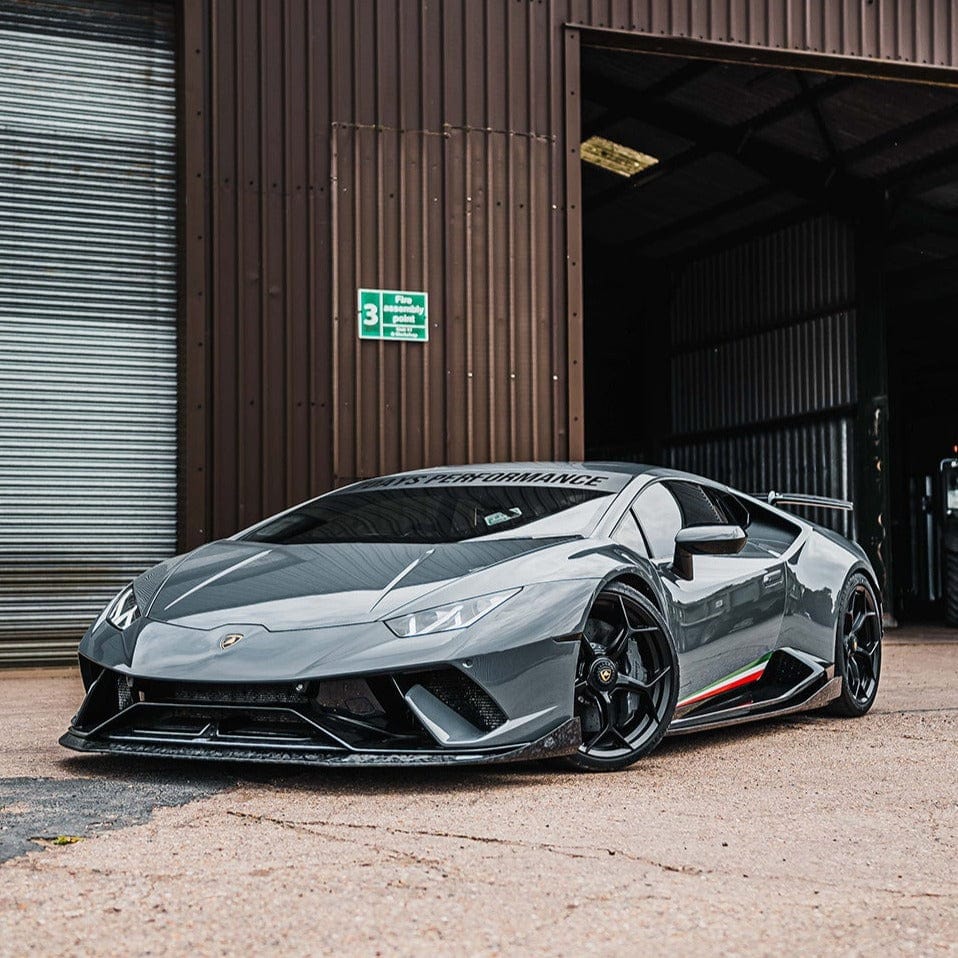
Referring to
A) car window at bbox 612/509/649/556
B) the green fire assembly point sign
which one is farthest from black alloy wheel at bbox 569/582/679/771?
the green fire assembly point sign

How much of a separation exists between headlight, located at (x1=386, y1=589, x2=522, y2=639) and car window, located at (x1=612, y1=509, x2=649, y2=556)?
97 cm

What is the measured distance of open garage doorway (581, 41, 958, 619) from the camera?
16.6 meters

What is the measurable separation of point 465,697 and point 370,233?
21.7ft

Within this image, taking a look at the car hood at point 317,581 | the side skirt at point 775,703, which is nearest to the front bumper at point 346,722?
the car hood at point 317,581

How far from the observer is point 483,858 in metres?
3.77

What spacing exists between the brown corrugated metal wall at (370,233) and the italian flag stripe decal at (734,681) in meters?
4.78

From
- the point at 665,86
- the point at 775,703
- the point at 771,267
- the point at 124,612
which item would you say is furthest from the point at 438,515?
the point at 771,267

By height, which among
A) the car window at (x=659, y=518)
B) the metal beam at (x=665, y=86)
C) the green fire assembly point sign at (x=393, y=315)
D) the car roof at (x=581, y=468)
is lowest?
the car window at (x=659, y=518)

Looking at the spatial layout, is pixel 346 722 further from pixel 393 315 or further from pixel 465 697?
pixel 393 315

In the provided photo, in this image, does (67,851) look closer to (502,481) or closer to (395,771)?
(395,771)

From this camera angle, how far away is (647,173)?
19203mm

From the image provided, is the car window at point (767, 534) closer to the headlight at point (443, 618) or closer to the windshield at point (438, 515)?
the windshield at point (438, 515)

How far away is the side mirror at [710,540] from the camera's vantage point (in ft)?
19.2

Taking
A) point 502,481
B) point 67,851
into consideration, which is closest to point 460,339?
point 502,481
